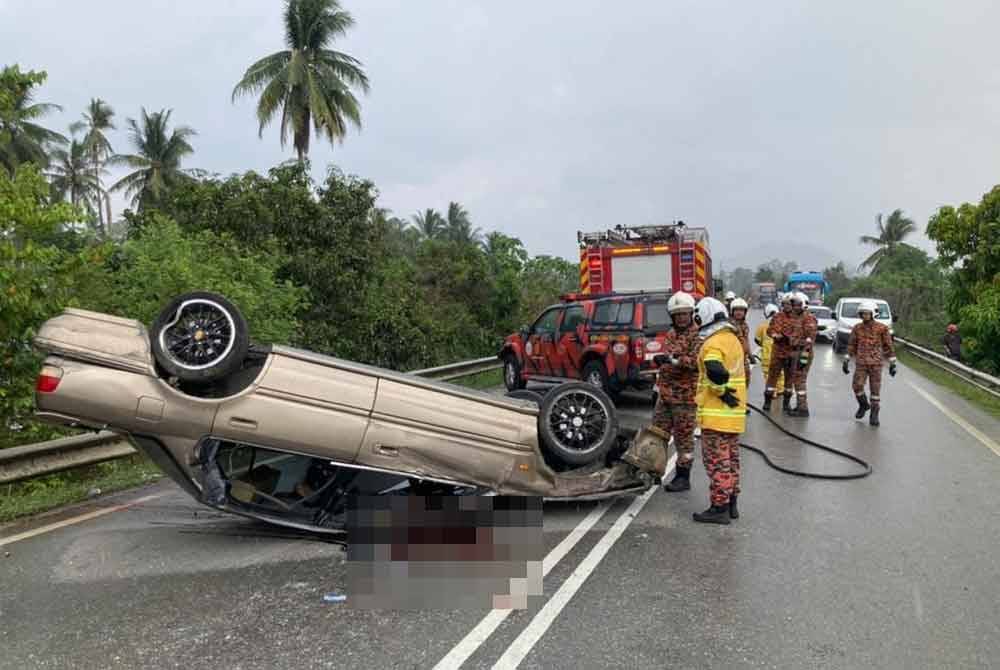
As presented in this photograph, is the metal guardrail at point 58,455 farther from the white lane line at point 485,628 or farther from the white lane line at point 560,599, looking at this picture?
the white lane line at point 560,599

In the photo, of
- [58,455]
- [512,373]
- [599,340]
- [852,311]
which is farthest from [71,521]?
[852,311]

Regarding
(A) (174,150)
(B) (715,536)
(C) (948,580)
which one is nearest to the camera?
(C) (948,580)

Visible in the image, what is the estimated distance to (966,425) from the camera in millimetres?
9602

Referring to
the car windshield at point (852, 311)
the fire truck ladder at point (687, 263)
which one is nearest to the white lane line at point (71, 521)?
the fire truck ladder at point (687, 263)

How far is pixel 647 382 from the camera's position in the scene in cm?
1023

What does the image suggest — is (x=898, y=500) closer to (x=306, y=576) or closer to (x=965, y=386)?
(x=306, y=576)

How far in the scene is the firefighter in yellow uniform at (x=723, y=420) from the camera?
17.8ft

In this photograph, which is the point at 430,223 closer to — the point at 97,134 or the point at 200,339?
the point at 97,134

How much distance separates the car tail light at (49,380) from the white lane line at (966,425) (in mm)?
8568

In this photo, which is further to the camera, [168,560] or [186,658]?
[168,560]

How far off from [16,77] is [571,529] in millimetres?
6652

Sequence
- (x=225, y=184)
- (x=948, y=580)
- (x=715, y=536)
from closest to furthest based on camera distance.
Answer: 1. (x=948, y=580)
2. (x=715, y=536)
3. (x=225, y=184)

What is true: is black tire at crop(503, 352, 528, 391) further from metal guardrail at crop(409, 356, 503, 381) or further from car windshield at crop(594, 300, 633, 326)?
car windshield at crop(594, 300, 633, 326)

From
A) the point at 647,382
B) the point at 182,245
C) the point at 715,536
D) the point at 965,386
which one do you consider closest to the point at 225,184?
the point at 182,245
